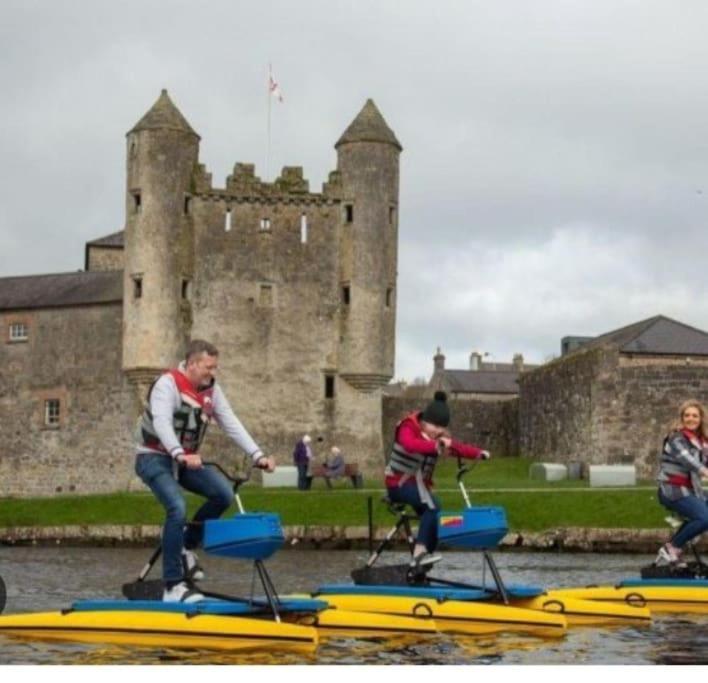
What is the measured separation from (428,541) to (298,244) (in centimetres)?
3864

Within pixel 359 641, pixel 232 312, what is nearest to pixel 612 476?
pixel 232 312

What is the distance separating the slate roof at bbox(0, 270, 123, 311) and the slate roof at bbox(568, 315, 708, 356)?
16.4m

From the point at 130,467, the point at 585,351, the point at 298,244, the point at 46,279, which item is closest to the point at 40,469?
the point at 130,467

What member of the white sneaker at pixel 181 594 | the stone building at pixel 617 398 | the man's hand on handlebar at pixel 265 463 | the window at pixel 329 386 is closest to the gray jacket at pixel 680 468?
the man's hand on handlebar at pixel 265 463

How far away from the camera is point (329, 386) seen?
175ft

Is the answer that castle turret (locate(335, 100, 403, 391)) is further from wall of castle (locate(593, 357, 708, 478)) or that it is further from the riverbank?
the riverbank

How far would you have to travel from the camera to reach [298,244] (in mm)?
53562

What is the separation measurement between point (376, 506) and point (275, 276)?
16897mm

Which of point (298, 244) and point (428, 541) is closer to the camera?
point (428, 541)

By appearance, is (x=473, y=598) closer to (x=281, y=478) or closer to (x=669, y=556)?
(x=669, y=556)

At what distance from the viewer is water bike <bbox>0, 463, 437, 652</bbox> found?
40.5 ft

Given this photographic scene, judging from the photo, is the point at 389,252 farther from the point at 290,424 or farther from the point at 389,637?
the point at 389,637

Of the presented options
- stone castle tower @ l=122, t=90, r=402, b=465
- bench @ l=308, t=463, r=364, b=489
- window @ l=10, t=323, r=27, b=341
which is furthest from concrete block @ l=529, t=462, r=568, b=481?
window @ l=10, t=323, r=27, b=341

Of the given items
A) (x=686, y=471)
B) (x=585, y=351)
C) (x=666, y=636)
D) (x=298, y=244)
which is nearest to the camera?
(x=666, y=636)
